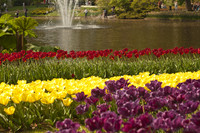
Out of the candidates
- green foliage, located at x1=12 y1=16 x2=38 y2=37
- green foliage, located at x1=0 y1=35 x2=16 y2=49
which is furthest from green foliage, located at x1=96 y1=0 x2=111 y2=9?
green foliage, located at x1=0 y1=35 x2=16 y2=49

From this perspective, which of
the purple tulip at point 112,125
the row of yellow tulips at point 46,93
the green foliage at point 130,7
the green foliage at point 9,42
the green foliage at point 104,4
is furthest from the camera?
the green foliage at point 104,4

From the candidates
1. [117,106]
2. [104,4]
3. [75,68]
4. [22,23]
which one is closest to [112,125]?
[117,106]

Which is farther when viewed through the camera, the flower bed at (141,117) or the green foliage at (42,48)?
the green foliage at (42,48)

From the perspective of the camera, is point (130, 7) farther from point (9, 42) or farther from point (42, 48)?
point (9, 42)

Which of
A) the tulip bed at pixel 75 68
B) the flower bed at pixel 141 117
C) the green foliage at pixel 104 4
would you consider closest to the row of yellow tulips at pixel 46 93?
the flower bed at pixel 141 117

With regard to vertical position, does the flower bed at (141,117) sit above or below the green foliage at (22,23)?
below

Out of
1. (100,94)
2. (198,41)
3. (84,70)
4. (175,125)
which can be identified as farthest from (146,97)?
(198,41)

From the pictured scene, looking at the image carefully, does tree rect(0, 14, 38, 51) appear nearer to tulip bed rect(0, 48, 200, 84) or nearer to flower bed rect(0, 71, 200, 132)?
tulip bed rect(0, 48, 200, 84)

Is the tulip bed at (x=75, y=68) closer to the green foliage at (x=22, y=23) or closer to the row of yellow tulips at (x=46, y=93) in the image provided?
the row of yellow tulips at (x=46, y=93)

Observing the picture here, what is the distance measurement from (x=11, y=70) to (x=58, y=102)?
10.3 feet

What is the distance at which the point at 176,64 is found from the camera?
7.61 metres

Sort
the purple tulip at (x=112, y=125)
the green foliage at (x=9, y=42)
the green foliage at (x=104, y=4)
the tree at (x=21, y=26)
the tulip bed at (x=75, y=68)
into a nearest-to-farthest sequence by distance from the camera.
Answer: the purple tulip at (x=112, y=125) < the tulip bed at (x=75, y=68) < the tree at (x=21, y=26) < the green foliage at (x=9, y=42) < the green foliage at (x=104, y=4)

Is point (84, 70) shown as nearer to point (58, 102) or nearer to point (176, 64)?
point (176, 64)

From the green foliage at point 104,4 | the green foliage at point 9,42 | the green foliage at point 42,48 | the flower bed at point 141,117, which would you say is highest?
the green foliage at point 104,4
